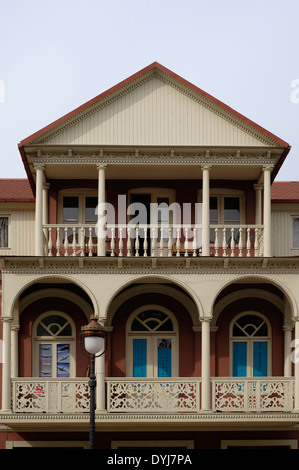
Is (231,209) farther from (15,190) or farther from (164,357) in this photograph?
(15,190)

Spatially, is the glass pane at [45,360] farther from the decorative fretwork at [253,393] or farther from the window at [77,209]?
the decorative fretwork at [253,393]

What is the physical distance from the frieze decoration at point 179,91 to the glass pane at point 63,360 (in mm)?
6139

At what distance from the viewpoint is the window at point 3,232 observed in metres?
33.5

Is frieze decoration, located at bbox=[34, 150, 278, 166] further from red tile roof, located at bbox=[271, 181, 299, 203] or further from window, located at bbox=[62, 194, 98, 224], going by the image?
red tile roof, located at bbox=[271, 181, 299, 203]

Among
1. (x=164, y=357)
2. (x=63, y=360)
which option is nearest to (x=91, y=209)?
(x=63, y=360)

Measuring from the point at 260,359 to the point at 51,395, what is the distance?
6.48 meters

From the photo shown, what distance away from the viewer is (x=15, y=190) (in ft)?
116

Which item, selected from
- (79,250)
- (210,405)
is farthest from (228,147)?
(210,405)

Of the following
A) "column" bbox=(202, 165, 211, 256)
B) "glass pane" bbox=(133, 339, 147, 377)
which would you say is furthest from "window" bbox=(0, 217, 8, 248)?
"column" bbox=(202, 165, 211, 256)

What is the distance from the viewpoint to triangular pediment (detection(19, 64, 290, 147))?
3081 cm

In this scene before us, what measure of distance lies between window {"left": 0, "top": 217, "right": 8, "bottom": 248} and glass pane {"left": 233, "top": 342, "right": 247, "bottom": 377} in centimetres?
787

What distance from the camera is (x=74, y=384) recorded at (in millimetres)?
29484

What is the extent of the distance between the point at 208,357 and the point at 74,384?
378 centimetres
